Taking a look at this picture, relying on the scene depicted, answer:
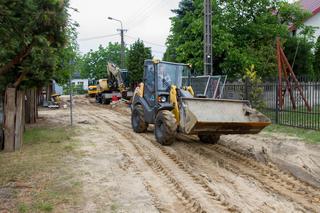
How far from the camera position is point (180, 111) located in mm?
12039

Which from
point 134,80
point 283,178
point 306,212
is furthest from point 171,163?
point 134,80

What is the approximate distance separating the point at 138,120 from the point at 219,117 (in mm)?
4493

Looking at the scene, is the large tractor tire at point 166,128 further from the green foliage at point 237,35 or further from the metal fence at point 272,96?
the green foliage at point 237,35

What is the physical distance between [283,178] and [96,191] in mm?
3659

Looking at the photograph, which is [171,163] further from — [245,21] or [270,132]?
[245,21]

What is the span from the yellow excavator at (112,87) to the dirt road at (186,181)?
836 inches

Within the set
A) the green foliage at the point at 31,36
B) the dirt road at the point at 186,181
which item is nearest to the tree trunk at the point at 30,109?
the green foliage at the point at 31,36

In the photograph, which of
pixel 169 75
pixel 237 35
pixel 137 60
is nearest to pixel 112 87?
pixel 137 60

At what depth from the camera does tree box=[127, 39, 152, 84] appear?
35.2 m

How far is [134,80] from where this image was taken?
1384 inches

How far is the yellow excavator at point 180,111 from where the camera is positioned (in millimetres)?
11102

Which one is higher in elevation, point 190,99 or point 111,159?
point 190,99

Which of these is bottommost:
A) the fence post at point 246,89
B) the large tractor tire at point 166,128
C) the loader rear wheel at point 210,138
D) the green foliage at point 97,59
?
the loader rear wheel at point 210,138

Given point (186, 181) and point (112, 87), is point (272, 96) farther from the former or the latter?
point (112, 87)
